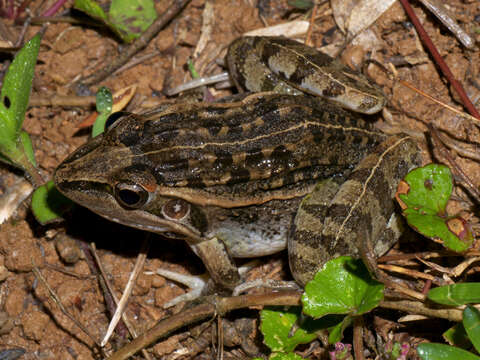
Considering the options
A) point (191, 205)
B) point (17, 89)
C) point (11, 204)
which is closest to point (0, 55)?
point (17, 89)

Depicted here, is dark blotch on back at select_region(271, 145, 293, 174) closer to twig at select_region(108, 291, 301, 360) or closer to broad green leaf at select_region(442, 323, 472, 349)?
twig at select_region(108, 291, 301, 360)

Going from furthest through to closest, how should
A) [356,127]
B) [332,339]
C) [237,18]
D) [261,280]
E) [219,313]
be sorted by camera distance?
[237,18], [261,280], [356,127], [219,313], [332,339]

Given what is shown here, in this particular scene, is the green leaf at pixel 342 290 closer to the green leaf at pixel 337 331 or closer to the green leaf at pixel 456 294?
the green leaf at pixel 337 331

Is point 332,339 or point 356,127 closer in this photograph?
point 332,339

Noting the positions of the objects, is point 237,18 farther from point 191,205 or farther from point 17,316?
point 17,316

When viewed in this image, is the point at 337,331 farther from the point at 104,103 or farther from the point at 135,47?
the point at 135,47

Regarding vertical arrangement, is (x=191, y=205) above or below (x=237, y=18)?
below

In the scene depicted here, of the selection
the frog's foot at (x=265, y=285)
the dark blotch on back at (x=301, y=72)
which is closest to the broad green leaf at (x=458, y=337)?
the frog's foot at (x=265, y=285)
